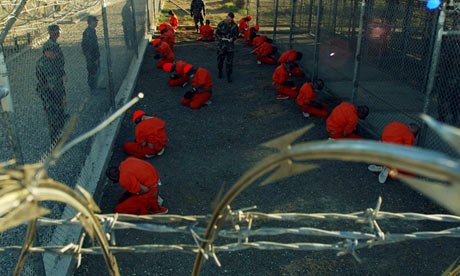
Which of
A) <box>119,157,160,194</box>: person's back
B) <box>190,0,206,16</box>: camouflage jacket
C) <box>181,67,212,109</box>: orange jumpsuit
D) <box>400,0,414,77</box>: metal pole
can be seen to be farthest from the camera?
<box>190,0,206,16</box>: camouflage jacket

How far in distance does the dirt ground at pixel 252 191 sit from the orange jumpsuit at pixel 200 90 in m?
0.17

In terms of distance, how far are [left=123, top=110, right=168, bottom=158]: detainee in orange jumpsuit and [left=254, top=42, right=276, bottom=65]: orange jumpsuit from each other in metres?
6.08

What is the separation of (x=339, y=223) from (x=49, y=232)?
120 inches

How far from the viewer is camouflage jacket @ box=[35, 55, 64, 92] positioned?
17.4 ft

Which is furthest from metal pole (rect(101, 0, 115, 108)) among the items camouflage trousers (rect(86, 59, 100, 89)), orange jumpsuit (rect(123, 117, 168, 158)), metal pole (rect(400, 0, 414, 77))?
metal pole (rect(400, 0, 414, 77))

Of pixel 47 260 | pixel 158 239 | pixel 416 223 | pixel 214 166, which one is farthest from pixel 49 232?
pixel 416 223

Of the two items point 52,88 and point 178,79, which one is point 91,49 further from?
point 178,79

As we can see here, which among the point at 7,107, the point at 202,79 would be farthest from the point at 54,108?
the point at 202,79

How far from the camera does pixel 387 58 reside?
920cm

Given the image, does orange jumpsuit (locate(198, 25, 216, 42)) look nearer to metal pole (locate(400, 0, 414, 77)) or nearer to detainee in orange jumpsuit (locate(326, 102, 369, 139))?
metal pole (locate(400, 0, 414, 77))

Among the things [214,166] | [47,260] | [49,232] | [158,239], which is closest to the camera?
[47,260]

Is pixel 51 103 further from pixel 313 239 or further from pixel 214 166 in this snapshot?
pixel 313 239

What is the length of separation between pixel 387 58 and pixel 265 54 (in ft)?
12.1

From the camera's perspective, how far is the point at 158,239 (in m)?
4.71
